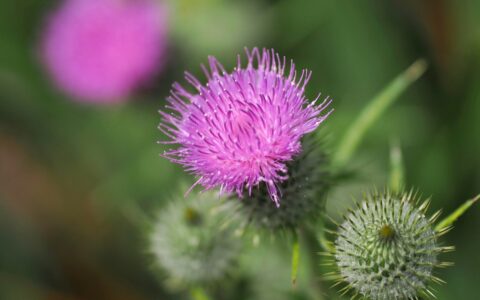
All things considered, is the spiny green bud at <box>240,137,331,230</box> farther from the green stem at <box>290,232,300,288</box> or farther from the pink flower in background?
the pink flower in background

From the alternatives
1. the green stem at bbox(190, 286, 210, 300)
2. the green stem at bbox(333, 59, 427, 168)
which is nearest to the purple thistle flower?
the green stem at bbox(333, 59, 427, 168)

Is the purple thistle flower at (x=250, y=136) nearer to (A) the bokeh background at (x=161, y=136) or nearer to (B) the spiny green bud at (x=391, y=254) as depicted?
(B) the spiny green bud at (x=391, y=254)

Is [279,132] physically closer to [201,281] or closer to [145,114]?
[201,281]

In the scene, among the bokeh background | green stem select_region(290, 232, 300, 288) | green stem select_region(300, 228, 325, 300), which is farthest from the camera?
the bokeh background

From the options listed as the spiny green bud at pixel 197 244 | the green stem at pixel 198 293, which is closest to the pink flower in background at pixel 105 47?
the spiny green bud at pixel 197 244

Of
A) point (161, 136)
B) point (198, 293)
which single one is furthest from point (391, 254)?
point (161, 136)

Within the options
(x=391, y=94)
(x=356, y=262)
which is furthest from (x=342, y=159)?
(x=356, y=262)

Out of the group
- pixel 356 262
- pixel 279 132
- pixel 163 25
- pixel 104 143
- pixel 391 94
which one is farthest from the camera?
pixel 104 143
